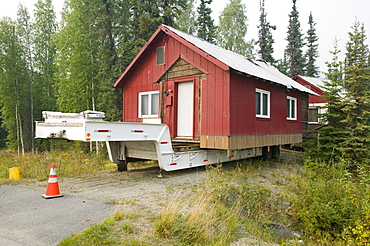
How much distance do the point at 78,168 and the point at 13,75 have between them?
21235 mm

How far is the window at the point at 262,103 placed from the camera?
11272 mm

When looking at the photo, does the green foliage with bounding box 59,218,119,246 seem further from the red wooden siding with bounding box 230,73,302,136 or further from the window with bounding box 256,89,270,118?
the window with bounding box 256,89,270,118

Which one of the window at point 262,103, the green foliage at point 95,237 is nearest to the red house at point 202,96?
the window at point 262,103

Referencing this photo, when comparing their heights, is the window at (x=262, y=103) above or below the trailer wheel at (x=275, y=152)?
above

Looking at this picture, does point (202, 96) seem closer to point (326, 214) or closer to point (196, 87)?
point (196, 87)

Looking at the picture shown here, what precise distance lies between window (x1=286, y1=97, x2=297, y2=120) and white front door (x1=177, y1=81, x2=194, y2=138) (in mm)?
5942

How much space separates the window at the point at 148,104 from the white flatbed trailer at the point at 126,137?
2.85 metres

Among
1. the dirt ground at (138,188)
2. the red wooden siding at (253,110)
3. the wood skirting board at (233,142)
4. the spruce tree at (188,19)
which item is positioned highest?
the spruce tree at (188,19)

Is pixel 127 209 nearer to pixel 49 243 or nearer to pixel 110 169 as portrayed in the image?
pixel 49 243

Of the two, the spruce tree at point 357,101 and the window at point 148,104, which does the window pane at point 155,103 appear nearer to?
the window at point 148,104

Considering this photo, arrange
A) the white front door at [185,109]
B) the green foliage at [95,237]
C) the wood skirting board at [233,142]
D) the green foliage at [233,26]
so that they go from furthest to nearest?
1. the green foliage at [233,26]
2. the white front door at [185,109]
3. the wood skirting board at [233,142]
4. the green foliage at [95,237]

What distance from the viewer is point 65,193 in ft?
21.6

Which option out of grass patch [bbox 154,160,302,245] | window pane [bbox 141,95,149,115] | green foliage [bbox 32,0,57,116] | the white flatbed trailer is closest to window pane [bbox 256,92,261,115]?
the white flatbed trailer

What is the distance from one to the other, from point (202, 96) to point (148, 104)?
118 inches
